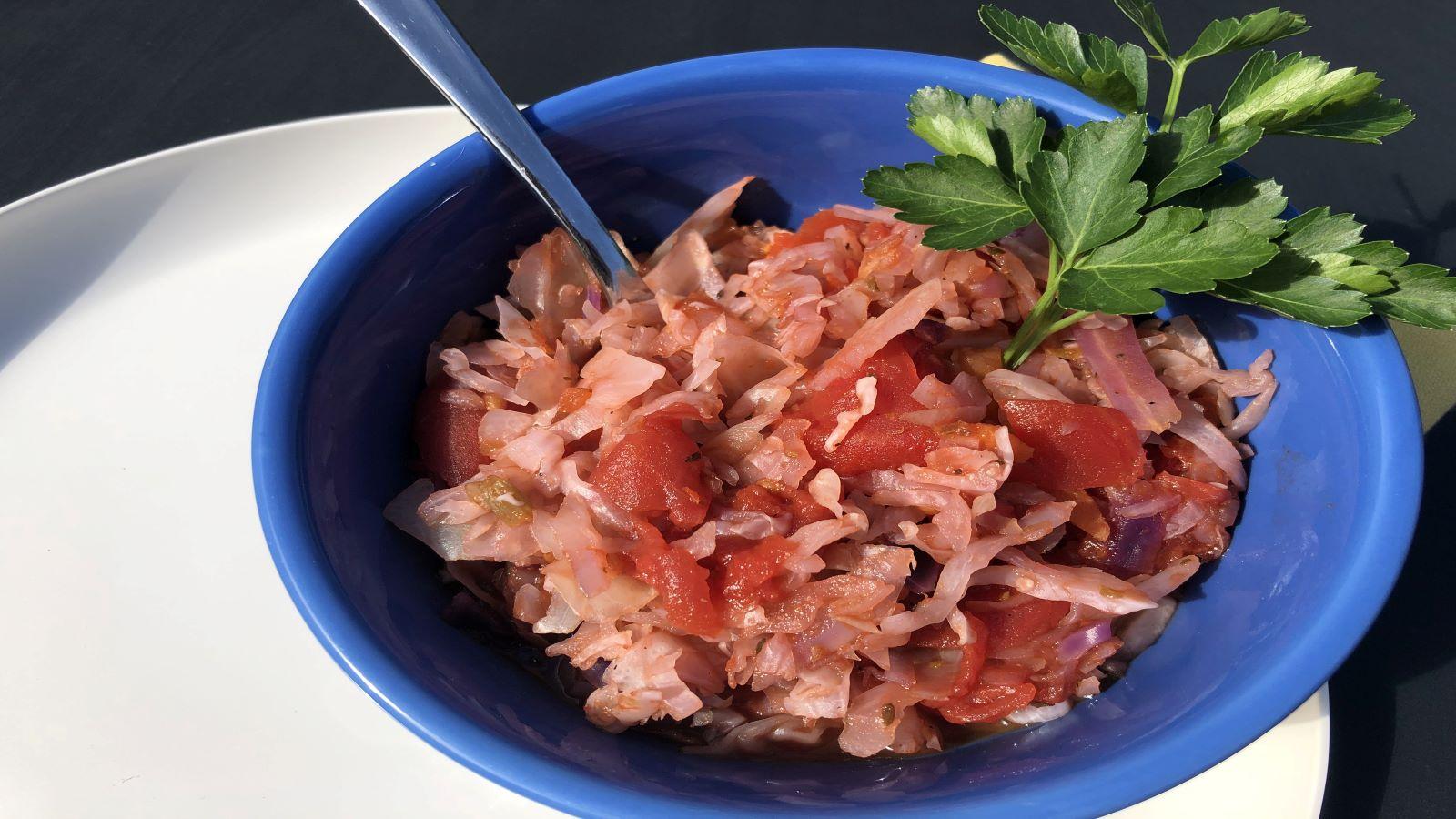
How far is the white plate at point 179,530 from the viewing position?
162cm

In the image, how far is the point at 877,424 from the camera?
4.86ft

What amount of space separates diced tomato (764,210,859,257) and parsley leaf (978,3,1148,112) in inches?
16.3

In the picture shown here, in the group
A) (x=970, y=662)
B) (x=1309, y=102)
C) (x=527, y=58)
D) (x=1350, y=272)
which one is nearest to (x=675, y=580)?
(x=970, y=662)

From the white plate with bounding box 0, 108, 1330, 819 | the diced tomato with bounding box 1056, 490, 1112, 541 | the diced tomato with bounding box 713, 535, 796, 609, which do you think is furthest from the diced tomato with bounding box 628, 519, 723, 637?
the diced tomato with bounding box 1056, 490, 1112, 541

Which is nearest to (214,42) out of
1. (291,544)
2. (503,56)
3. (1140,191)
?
(503,56)

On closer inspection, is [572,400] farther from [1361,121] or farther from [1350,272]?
[1361,121]

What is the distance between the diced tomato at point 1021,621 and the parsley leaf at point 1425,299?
0.65m

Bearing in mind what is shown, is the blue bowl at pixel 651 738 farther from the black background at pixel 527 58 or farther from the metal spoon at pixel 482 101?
the black background at pixel 527 58

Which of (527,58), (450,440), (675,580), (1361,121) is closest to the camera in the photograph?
(675,580)

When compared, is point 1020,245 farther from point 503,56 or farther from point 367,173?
point 503,56

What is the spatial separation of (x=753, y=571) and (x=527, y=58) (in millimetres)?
2009

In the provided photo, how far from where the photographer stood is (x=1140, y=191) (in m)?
1.42

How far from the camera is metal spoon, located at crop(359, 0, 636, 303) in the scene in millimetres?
1570

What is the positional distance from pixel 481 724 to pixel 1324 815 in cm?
159
